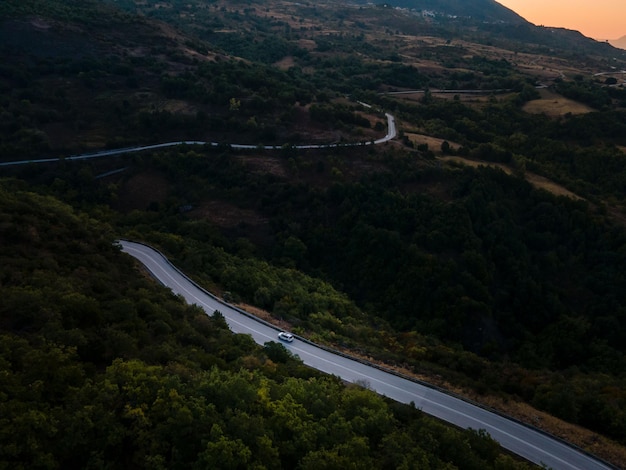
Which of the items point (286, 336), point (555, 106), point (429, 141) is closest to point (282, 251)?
point (286, 336)

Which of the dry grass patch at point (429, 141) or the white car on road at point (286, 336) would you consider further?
the dry grass patch at point (429, 141)

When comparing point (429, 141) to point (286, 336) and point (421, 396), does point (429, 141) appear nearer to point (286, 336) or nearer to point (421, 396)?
point (286, 336)

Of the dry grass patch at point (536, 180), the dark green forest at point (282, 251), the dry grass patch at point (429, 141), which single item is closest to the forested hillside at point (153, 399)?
the dark green forest at point (282, 251)

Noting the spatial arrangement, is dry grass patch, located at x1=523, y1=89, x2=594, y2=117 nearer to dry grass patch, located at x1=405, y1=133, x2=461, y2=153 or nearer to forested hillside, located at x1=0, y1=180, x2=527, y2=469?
dry grass patch, located at x1=405, y1=133, x2=461, y2=153

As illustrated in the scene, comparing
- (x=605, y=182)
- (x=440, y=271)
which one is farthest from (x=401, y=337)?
(x=605, y=182)

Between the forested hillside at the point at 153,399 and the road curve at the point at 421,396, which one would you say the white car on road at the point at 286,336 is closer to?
the road curve at the point at 421,396

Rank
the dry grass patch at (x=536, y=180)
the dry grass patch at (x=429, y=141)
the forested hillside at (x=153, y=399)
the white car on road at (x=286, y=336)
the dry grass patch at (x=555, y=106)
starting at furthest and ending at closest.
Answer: the dry grass patch at (x=555, y=106)
the dry grass patch at (x=429, y=141)
the dry grass patch at (x=536, y=180)
the white car on road at (x=286, y=336)
the forested hillside at (x=153, y=399)
